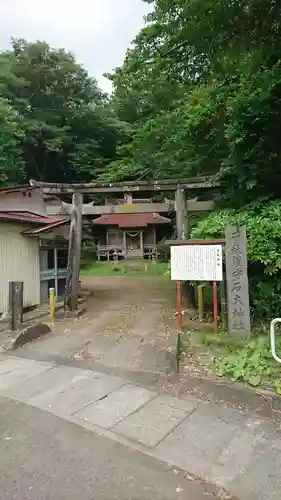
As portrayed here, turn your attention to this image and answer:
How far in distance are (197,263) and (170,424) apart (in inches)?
127

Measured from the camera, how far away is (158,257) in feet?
100

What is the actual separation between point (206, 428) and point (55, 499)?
1.74m

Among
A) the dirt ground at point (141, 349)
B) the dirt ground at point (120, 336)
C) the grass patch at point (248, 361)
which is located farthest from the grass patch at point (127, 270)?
the grass patch at point (248, 361)

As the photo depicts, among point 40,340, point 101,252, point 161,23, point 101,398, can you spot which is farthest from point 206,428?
point 101,252

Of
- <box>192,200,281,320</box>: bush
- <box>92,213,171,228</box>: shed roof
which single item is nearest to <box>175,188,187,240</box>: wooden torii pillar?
<box>192,200,281,320</box>: bush

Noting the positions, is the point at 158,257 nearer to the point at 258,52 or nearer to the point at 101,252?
the point at 101,252

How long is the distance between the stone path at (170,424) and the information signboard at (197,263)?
2.28 metres

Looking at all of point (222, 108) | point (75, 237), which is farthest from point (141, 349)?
point (222, 108)

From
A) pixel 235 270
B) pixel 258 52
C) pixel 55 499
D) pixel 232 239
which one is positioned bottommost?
pixel 55 499

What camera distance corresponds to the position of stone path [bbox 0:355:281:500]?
3246 millimetres

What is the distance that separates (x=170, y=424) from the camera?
4090 mm

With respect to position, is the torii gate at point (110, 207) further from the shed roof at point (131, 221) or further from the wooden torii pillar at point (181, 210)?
the shed roof at point (131, 221)

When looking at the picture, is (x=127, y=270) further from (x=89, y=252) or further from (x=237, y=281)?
(x=237, y=281)

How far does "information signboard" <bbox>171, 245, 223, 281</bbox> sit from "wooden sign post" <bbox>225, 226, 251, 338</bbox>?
22 cm
